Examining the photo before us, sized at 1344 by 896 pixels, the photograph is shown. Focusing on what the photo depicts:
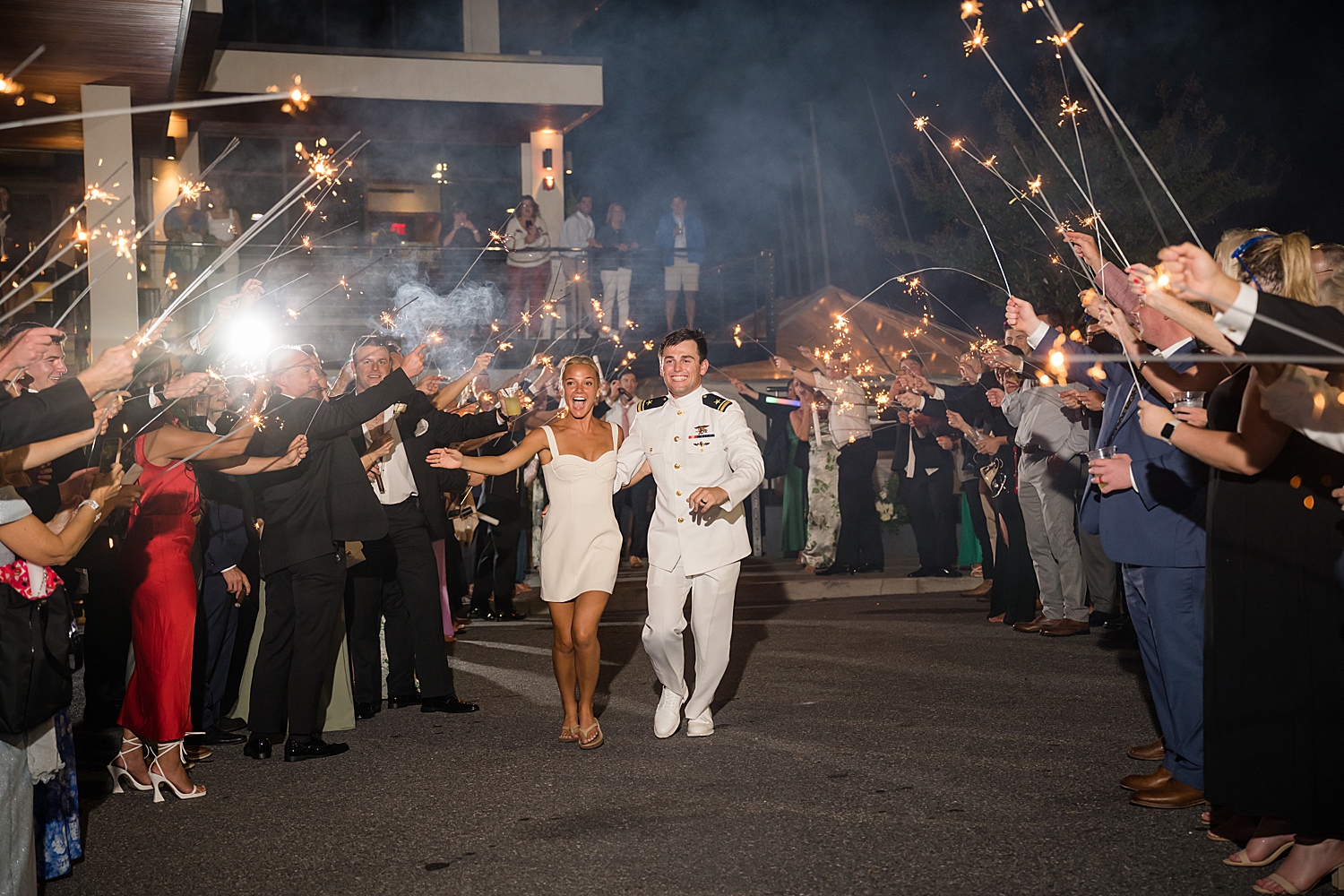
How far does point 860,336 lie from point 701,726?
15.1 metres

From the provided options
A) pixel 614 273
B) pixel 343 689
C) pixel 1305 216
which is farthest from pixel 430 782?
pixel 1305 216

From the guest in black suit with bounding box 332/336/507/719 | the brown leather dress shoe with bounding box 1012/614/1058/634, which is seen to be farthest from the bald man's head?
the brown leather dress shoe with bounding box 1012/614/1058/634

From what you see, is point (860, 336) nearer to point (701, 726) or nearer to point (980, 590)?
point (980, 590)

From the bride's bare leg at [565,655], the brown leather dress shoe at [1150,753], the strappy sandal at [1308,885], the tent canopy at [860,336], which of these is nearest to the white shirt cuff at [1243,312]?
the strappy sandal at [1308,885]

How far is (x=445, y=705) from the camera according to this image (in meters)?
7.42

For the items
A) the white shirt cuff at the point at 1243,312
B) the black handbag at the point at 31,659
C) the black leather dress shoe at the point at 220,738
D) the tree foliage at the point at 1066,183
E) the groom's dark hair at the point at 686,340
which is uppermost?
the tree foliage at the point at 1066,183

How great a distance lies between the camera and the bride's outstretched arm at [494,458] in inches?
258

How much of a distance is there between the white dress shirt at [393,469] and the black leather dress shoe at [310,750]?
5.37 ft

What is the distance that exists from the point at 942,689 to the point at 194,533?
4.52m

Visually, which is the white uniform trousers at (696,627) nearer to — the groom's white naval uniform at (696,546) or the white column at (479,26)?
the groom's white naval uniform at (696,546)

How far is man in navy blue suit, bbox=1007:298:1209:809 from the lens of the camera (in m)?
4.98

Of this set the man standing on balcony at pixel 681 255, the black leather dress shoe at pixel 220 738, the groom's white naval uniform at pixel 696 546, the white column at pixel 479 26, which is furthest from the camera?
the white column at pixel 479 26

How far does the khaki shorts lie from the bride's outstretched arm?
13.2 m

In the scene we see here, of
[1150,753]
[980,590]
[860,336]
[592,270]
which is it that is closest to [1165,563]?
[1150,753]
